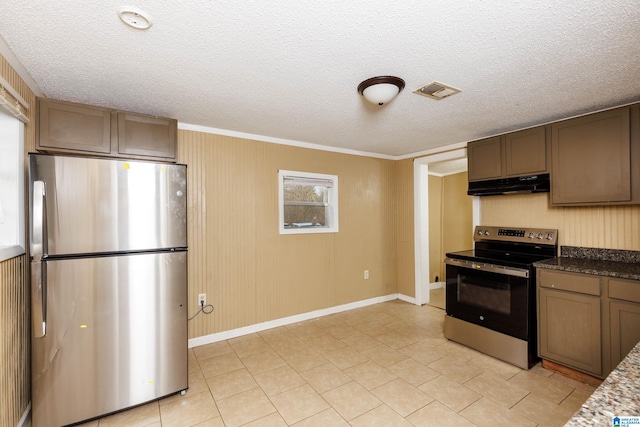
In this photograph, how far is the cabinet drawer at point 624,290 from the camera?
2031 millimetres

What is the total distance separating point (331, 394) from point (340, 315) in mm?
1667

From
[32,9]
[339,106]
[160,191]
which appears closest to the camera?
[32,9]

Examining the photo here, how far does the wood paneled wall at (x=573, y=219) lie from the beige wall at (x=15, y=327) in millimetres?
4299

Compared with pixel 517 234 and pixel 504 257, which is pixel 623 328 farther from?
pixel 517 234

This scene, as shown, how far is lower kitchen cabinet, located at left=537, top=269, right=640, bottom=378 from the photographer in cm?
208

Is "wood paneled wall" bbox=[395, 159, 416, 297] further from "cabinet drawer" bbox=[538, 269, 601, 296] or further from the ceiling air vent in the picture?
the ceiling air vent

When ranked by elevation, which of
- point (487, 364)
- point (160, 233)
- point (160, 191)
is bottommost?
point (487, 364)

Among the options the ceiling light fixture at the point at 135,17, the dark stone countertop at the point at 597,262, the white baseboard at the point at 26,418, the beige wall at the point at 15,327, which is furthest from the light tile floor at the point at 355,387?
the ceiling light fixture at the point at 135,17

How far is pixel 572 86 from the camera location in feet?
6.89

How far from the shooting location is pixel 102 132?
2.22m

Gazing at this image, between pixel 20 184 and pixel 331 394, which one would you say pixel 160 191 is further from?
pixel 331 394

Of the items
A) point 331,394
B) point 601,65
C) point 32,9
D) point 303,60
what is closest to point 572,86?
point 601,65

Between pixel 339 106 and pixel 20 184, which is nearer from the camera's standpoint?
pixel 20 184

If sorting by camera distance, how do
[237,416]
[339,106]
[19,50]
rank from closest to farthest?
[19,50] < [237,416] < [339,106]
